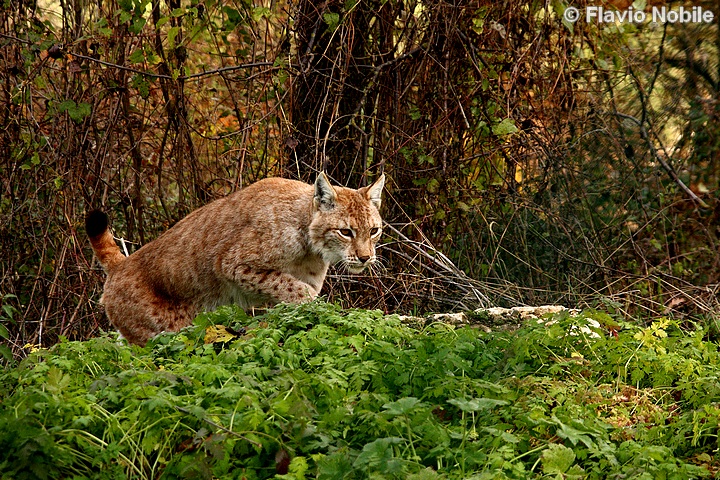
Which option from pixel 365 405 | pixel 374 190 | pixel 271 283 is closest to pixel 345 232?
pixel 374 190

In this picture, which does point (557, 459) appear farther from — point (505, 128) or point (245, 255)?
point (505, 128)

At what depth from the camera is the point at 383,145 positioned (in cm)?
743

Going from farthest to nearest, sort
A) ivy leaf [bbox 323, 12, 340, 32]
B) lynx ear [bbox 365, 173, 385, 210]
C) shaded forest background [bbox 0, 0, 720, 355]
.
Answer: shaded forest background [bbox 0, 0, 720, 355] < ivy leaf [bbox 323, 12, 340, 32] < lynx ear [bbox 365, 173, 385, 210]

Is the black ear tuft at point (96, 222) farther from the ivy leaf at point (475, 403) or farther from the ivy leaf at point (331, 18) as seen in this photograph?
the ivy leaf at point (475, 403)

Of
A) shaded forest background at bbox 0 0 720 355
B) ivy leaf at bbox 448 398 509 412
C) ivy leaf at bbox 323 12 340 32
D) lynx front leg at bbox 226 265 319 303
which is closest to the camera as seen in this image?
ivy leaf at bbox 448 398 509 412

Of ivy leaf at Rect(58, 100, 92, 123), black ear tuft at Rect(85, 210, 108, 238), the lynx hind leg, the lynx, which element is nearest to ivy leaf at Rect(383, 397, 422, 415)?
the lynx

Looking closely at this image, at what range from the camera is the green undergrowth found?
3133 millimetres

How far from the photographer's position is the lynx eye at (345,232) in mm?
5775

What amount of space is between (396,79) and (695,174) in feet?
9.93

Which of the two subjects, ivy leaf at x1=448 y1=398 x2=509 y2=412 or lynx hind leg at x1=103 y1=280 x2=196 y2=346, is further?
lynx hind leg at x1=103 y1=280 x2=196 y2=346

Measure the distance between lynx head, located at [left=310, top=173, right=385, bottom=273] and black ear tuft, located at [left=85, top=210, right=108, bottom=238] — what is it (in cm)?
136

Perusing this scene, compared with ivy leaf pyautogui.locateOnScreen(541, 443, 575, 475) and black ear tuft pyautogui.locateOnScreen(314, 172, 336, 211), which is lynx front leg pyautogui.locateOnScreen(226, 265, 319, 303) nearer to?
black ear tuft pyautogui.locateOnScreen(314, 172, 336, 211)

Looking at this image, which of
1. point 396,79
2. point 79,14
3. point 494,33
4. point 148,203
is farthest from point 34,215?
point 494,33

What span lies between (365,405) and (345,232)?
2445 millimetres
